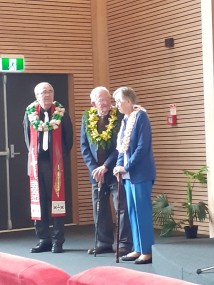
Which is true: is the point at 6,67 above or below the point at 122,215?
above

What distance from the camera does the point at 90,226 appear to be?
29.2ft

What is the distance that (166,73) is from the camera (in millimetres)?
8195

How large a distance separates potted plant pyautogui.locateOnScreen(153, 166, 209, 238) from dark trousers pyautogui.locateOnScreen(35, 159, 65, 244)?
4.38 ft

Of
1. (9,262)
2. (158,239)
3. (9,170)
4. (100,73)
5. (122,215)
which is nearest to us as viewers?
(9,262)

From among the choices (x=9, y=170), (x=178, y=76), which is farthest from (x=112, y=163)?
(x=9, y=170)

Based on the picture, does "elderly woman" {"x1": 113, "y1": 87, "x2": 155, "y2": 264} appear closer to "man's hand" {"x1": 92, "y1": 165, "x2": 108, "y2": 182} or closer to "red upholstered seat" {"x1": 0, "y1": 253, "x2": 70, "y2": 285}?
"man's hand" {"x1": 92, "y1": 165, "x2": 108, "y2": 182}

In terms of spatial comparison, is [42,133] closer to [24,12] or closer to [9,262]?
[24,12]

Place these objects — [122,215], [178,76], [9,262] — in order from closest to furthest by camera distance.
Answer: [9,262]
[122,215]
[178,76]

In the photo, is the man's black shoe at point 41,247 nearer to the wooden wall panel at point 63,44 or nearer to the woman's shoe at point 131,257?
the woman's shoe at point 131,257

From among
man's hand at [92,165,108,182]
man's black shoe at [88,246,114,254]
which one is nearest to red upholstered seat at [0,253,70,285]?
man's hand at [92,165,108,182]

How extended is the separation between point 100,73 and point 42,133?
2.73 meters

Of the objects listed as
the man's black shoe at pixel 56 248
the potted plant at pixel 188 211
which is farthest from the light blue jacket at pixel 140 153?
the potted plant at pixel 188 211

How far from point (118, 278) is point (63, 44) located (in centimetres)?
746

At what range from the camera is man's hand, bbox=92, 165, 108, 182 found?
20.5ft
